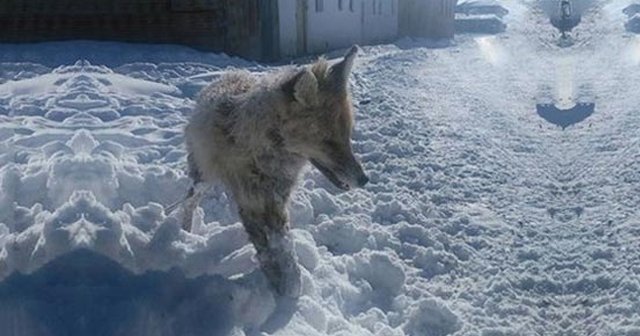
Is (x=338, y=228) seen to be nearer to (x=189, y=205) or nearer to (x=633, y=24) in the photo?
(x=189, y=205)

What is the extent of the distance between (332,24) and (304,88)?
1759cm

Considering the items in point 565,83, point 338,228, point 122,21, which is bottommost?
point 565,83

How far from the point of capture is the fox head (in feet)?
17.8

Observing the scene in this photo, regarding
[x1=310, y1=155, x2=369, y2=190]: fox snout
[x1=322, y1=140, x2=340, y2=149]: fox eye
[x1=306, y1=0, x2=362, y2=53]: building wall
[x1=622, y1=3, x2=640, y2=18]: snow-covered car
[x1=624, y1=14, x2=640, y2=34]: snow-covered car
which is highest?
[x1=322, y1=140, x2=340, y2=149]: fox eye

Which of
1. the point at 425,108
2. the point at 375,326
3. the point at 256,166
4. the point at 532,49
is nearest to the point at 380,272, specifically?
the point at 375,326

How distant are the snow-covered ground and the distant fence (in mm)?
4323

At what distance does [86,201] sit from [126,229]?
1.47 feet

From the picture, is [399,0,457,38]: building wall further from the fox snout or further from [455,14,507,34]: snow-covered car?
the fox snout

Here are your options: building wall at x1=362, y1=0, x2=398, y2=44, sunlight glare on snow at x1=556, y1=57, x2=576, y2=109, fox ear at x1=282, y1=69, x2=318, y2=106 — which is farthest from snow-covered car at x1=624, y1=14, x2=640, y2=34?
fox ear at x1=282, y1=69, x2=318, y2=106

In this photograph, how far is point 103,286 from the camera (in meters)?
5.38

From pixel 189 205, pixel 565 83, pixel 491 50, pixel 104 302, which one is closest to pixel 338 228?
pixel 189 205

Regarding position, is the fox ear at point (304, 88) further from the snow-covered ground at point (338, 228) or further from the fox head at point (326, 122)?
the snow-covered ground at point (338, 228)

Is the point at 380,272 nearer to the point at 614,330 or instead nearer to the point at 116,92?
the point at 614,330

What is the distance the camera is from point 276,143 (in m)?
5.57
